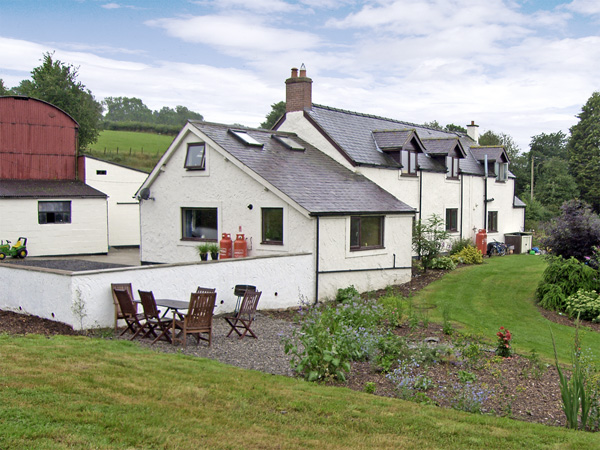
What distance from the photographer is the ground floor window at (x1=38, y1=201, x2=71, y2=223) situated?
94.3 ft

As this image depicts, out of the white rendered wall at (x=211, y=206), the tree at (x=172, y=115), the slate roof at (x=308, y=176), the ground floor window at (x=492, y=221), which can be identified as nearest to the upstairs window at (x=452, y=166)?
the ground floor window at (x=492, y=221)

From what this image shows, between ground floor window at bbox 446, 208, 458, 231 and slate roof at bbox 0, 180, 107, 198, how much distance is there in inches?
732

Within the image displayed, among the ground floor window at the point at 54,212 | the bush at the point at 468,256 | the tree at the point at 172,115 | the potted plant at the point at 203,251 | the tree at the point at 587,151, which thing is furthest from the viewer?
the tree at the point at 172,115

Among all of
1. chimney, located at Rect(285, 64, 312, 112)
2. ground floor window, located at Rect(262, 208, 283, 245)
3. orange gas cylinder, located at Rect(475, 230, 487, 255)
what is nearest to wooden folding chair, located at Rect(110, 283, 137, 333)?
ground floor window, located at Rect(262, 208, 283, 245)

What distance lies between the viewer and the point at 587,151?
60.2 m

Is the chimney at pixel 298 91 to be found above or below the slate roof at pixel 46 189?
above

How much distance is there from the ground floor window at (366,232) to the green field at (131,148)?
32775 millimetres

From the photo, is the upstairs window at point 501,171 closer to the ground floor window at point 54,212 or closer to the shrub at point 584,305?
the shrub at point 584,305

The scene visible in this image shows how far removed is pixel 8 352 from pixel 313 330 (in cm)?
494

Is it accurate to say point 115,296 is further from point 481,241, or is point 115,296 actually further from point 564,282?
point 481,241

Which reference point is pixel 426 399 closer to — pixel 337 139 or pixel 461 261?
pixel 337 139

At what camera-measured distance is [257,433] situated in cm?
596

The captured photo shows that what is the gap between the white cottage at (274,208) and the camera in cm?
1819

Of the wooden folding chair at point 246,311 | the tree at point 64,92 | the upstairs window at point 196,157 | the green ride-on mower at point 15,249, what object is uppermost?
the tree at point 64,92
